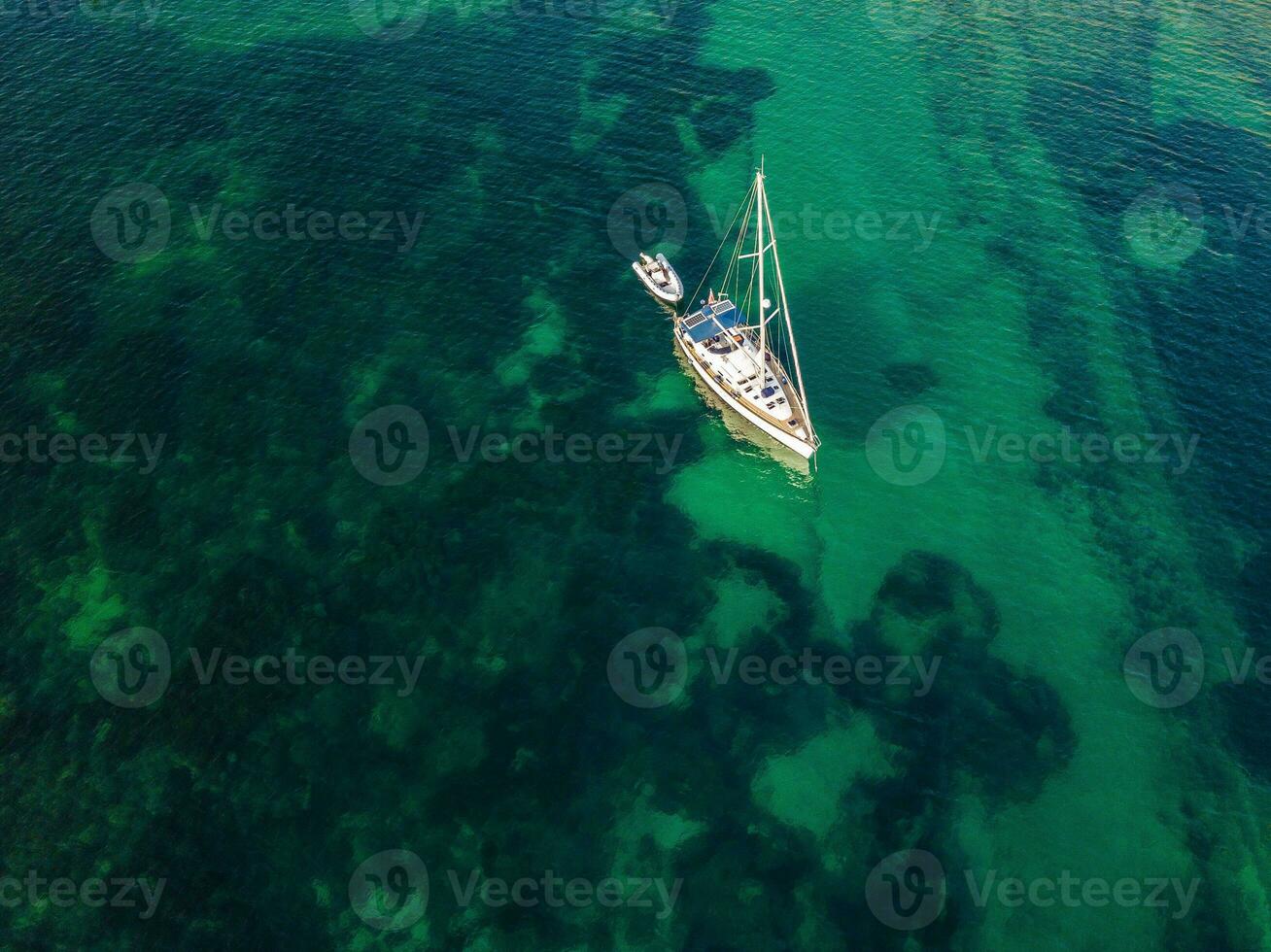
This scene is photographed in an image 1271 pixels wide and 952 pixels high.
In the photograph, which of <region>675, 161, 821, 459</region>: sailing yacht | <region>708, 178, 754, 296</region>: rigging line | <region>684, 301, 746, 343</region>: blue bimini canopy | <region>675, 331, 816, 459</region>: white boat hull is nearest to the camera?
<region>675, 331, 816, 459</region>: white boat hull

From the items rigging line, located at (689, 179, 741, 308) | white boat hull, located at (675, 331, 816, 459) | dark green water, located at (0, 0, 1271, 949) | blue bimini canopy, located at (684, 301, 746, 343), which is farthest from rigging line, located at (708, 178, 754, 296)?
white boat hull, located at (675, 331, 816, 459)

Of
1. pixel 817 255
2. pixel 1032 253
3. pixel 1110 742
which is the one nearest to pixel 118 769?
pixel 1110 742

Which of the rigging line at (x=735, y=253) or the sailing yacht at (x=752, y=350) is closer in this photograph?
the sailing yacht at (x=752, y=350)

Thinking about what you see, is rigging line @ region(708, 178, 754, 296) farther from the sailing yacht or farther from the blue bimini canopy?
the blue bimini canopy

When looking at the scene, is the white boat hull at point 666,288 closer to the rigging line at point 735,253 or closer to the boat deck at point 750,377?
the rigging line at point 735,253

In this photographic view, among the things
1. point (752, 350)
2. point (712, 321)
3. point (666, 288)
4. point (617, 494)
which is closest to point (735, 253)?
point (666, 288)

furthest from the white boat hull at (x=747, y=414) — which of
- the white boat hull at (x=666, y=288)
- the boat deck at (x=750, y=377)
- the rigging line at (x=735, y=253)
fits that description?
the rigging line at (x=735, y=253)

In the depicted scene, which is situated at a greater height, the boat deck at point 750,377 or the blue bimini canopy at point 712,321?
the blue bimini canopy at point 712,321

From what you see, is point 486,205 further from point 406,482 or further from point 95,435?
point 95,435
